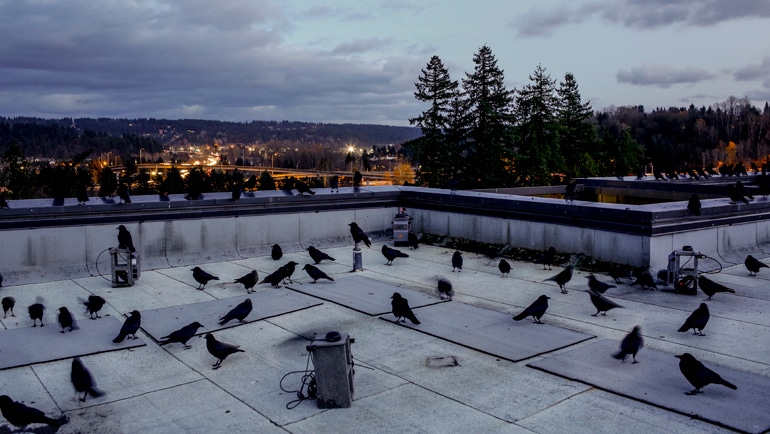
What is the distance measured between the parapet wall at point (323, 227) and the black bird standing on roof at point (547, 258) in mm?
581

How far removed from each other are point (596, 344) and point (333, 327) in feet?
13.5

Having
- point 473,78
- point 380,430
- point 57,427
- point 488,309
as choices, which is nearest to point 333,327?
point 488,309

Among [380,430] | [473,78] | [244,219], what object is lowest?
[380,430]

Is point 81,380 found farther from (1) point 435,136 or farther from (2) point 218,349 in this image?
(1) point 435,136

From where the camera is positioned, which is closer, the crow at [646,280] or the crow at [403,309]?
the crow at [403,309]

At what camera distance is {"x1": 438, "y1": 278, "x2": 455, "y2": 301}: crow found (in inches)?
470

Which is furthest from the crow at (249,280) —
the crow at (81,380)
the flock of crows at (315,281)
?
the crow at (81,380)

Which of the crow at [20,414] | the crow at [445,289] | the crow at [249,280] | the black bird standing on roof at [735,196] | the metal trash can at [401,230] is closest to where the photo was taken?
the crow at [20,414]

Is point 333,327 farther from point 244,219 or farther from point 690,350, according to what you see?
point 244,219

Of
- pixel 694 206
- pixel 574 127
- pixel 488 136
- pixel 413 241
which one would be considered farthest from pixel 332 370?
pixel 574 127

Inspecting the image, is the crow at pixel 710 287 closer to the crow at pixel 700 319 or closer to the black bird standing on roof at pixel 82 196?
the crow at pixel 700 319

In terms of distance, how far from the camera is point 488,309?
11.4m

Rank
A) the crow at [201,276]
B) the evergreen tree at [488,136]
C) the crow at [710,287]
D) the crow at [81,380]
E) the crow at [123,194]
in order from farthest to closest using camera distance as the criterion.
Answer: the evergreen tree at [488,136]
the crow at [123,194]
the crow at [201,276]
the crow at [710,287]
the crow at [81,380]

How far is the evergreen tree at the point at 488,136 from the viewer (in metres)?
47.4
